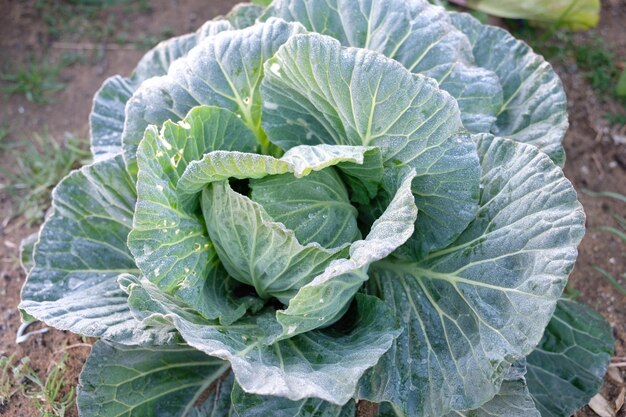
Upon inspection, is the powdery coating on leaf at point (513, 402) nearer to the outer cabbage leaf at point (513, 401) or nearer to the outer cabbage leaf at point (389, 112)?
the outer cabbage leaf at point (513, 401)

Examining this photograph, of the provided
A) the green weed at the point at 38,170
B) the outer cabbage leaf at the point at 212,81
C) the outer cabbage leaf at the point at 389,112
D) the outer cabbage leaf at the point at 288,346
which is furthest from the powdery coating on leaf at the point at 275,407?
the green weed at the point at 38,170

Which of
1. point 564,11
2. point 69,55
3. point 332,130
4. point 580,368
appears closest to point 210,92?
point 332,130

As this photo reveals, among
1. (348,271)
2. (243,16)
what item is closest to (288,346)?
(348,271)

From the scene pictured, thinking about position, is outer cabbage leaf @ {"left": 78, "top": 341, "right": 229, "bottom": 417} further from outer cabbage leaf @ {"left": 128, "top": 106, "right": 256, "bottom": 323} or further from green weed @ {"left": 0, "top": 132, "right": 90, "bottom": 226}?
green weed @ {"left": 0, "top": 132, "right": 90, "bottom": 226}

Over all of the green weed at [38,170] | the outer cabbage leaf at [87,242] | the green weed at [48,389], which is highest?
the outer cabbage leaf at [87,242]

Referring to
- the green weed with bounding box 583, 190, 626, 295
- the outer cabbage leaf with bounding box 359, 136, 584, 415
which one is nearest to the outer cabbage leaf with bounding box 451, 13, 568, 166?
the outer cabbage leaf with bounding box 359, 136, 584, 415

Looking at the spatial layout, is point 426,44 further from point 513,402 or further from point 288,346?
point 513,402
